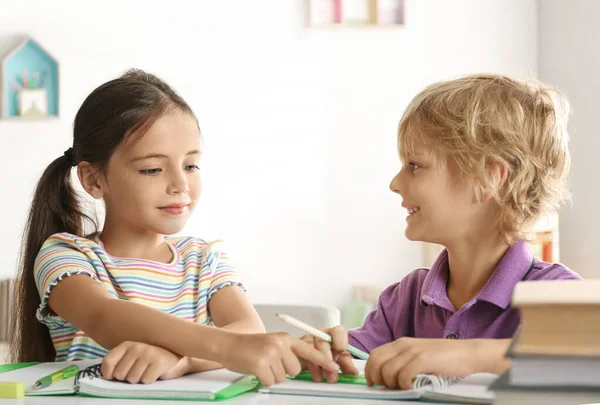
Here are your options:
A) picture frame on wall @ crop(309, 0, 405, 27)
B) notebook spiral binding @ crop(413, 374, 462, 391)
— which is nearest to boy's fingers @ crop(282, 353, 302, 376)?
notebook spiral binding @ crop(413, 374, 462, 391)

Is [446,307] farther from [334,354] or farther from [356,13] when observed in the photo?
[356,13]

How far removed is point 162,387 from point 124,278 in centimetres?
45

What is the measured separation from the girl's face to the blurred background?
2.23m

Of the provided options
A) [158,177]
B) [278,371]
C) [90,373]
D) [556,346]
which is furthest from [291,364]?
[158,177]

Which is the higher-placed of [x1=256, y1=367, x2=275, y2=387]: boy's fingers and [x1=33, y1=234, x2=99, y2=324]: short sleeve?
[x1=33, y1=234, x2=99, y2=324]: short sleeve

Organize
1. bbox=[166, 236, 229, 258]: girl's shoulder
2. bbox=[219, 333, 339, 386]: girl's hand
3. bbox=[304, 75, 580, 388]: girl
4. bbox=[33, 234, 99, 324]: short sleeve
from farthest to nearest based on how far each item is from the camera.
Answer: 1. bbox=[166, 236, 229, 258]: girl's shoulder
2. bbox=[304, 75, 580, 388]: girl
3. bbox=[33, 234, 99, 324]: short sleeve
4. bbox=[219, 333, 339, 386]: girl's hand

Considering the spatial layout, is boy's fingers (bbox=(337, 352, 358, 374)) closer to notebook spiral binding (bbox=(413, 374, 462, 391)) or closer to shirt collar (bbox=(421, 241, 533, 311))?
notebook spiral binding (bbox=(413, 374, 462, 391))

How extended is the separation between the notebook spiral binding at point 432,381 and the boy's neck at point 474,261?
52cm

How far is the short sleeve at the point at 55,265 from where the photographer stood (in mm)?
1246

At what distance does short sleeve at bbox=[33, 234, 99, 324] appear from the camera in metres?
1.25

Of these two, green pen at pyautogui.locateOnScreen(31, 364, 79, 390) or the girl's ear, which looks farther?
the girl's ear

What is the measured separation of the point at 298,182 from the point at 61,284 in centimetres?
250

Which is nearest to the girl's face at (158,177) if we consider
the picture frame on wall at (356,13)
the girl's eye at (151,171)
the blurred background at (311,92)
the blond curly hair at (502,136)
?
the girl's eye at (151,171)

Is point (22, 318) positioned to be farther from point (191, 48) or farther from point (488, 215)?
point (191, 48)
